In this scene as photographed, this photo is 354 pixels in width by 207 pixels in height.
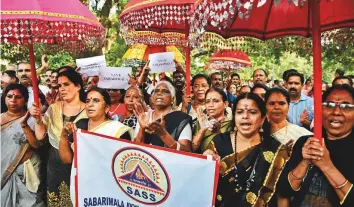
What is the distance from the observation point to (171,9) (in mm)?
3994

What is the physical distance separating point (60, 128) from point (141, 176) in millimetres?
1329

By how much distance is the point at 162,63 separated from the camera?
6008 mm

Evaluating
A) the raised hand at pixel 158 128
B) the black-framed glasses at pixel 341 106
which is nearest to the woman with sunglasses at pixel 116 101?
the raised hand at pixel 158 128

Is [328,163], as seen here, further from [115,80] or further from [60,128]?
[115,80]

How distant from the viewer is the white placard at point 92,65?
Answer: 5617 millimetres

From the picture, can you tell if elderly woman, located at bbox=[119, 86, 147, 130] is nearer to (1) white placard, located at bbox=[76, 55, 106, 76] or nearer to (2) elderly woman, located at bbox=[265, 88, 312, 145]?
(1) white placard, located at bbox=[76, 55, 106, 76]

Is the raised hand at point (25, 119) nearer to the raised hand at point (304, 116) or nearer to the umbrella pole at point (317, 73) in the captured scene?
the umbrella pole at point (317, 73)

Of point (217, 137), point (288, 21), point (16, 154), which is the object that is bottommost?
point (16, 154)

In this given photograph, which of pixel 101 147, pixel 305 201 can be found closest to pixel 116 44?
→ pixel 101 147

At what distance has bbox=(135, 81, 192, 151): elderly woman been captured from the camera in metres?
3.41

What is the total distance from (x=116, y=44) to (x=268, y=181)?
1073 cm

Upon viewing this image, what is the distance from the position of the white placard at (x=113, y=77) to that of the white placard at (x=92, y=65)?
1.04 ft

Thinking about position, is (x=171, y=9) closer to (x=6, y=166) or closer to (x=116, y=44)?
(x=6, y=166)

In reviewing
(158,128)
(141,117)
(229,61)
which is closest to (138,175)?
(158,128)
